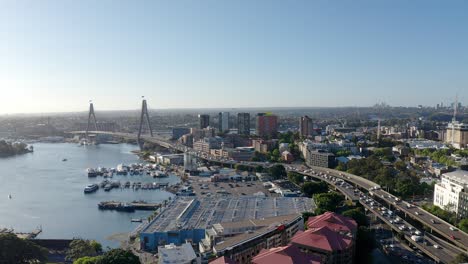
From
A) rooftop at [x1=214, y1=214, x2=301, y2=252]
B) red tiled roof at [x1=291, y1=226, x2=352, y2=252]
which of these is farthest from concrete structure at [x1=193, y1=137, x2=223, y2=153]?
red tiled roof at [x1=291, y1=226, x2=352, y2=252]

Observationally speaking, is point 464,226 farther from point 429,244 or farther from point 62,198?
point 62,198

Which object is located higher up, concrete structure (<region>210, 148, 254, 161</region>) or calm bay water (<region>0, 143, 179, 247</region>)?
concrete structure (<region>210, 148, 254, 161</region>)

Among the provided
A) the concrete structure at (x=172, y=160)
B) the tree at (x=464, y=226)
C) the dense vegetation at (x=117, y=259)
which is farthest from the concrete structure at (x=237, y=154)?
the dense vegetation at (x=117, y=259)

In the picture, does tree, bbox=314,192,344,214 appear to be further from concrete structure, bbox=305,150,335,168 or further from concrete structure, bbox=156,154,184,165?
concrete structure, bbox=156,154,184,165

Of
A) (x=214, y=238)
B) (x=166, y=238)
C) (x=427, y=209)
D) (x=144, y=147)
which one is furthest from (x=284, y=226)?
(x=144, y=147)

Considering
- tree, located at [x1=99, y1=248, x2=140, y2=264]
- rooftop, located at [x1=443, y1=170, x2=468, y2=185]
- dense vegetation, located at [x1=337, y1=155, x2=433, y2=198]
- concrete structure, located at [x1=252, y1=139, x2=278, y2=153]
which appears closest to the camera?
tree, located at [x1=99, y1=248, x2=140, y2=264]

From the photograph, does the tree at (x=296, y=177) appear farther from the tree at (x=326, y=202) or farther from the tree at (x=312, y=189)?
the tree at (x=326, y=202)

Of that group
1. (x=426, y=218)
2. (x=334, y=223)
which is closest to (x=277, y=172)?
(x=426, y=218)
